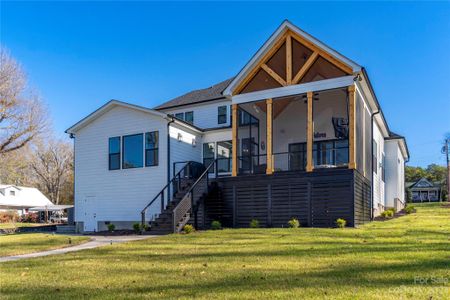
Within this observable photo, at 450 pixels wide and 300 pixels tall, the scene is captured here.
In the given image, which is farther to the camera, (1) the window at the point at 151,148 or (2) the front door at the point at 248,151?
(2) the front door at the point at 248,151

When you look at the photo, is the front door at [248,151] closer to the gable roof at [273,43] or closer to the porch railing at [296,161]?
the porch railing at [296,161]

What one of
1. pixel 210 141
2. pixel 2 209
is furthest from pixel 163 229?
pixel 2 209

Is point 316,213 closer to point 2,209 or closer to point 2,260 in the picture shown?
point 2,260

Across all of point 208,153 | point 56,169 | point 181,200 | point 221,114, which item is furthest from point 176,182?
point 56,169

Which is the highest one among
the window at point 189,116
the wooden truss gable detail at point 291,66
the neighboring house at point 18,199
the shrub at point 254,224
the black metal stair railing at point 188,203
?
the wooden truss gable detail at point 291,66

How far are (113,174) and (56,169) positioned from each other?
42242 mm

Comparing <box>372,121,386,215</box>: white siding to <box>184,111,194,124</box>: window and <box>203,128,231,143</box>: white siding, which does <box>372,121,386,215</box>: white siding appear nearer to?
<box>203,128,231,143</box>: white siding

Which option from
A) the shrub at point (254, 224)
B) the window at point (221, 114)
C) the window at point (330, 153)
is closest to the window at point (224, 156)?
the window at point (221, 114)

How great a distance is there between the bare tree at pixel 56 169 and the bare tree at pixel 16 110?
18.9 m

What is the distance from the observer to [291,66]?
1501 cm

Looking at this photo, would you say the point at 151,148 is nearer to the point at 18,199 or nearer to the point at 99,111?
the point at 99,111

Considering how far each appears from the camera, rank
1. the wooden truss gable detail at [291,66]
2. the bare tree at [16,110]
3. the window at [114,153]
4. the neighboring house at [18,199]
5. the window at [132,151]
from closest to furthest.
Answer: the wooden truss gable detail at [291,66] < the window at [132,151] < the window at [114,153] < the bare tree at [16,110] < the neighboring house at [18,199]

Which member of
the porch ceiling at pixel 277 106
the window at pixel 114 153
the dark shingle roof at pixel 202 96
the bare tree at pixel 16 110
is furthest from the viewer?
the bare tree at pixel 16 110

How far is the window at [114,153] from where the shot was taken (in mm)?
18625
